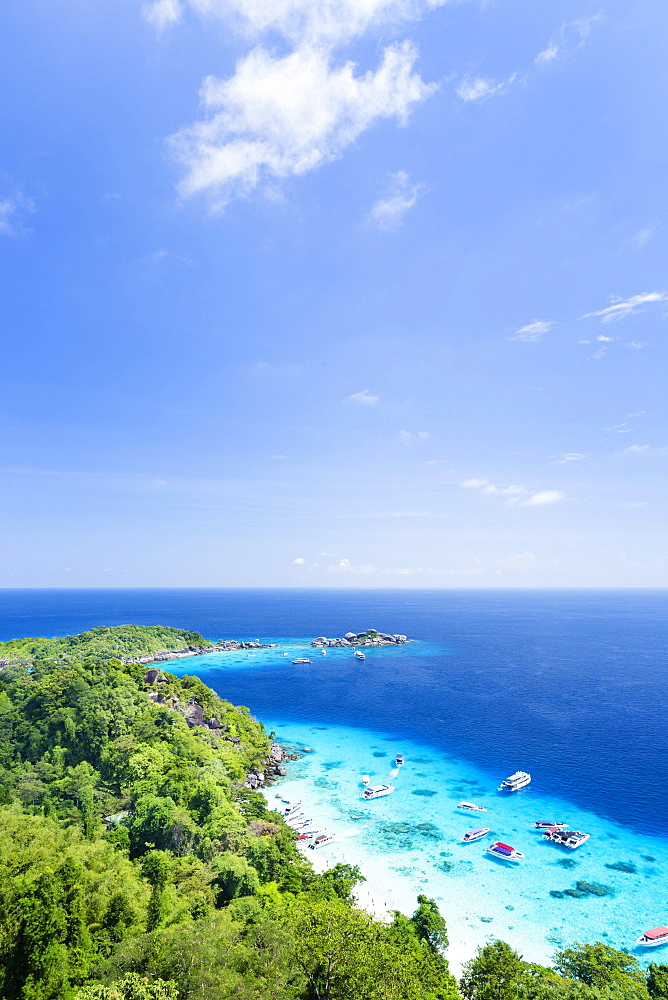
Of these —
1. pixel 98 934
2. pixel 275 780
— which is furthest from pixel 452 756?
pixel 98 934

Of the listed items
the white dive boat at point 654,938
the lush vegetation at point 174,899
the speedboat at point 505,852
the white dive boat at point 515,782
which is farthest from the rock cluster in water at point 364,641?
the white dive boat at point 654,938

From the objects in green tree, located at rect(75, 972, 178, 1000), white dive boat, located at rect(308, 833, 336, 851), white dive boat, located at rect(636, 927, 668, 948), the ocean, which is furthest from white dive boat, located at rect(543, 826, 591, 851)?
green tree, located at rect(75, 972, 178, 1000)

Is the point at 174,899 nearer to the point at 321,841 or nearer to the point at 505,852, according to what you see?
the point at 321,841

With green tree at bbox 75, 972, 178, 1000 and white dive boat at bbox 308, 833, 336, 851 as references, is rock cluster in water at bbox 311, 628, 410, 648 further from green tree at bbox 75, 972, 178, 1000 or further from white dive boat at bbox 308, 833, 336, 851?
green tree at bbox 75, 972, 178, 1000

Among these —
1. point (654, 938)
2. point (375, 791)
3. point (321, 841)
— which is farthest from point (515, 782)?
point (321, 841)

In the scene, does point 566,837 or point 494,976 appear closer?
point 494,976

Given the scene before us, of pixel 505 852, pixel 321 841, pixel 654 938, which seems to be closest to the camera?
pixel 654 938
